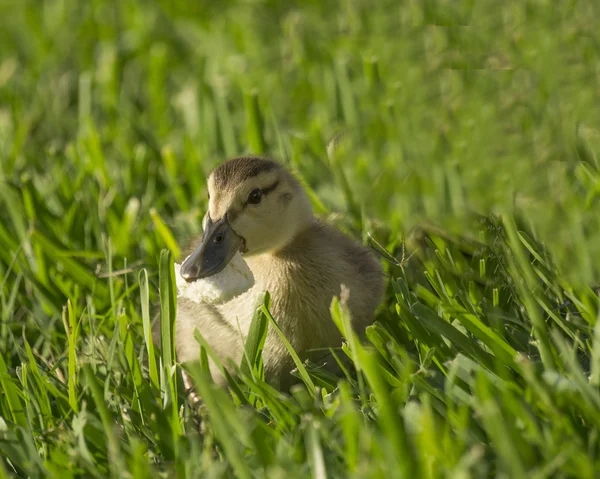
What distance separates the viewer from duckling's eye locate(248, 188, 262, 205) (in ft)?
8.09

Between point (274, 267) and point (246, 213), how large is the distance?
7.3 inches

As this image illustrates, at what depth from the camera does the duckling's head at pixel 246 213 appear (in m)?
2.37

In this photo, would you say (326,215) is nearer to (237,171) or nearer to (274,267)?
(274,267)

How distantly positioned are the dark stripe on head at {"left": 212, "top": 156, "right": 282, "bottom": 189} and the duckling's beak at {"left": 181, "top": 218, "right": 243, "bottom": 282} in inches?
4.0

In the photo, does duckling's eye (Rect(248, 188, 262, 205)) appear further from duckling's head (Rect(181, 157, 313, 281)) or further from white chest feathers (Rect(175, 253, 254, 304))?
white chest feathers (Rect(175, 253, 254, 304))

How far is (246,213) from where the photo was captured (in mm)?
2455

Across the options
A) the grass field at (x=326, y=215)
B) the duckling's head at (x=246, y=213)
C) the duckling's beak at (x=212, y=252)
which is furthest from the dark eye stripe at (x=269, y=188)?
the grass field at (x=326, y=215)

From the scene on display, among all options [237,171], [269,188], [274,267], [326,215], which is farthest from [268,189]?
[326,215]

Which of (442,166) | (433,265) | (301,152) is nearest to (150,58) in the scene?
(301,152)

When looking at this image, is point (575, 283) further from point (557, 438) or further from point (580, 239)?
point (557, 438)

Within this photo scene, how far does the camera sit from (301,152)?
3.73 m

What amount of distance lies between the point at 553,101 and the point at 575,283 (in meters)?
1.40

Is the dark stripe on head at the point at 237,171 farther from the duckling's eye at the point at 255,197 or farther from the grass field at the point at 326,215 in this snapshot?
the grass field at the point at 326,215

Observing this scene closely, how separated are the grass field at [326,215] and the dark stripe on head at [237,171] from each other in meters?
0.36
